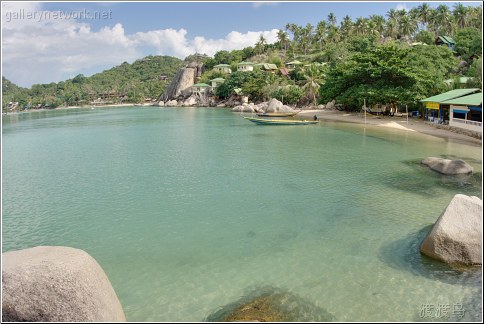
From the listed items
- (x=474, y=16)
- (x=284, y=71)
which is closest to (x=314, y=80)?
(x=284, y=71)

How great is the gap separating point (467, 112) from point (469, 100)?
270cm

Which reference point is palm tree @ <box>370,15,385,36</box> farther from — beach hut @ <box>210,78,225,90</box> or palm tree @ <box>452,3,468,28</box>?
beach hut @ <box>210,78,225,90</box>

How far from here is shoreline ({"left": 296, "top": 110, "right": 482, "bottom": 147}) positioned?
29.3m

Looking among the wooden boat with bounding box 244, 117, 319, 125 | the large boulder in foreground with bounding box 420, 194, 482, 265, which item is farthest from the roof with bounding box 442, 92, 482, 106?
the large boulder in foreground with bounding box 420, 194, 482, 265

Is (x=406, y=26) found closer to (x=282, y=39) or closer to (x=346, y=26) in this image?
(x=346, y=26)

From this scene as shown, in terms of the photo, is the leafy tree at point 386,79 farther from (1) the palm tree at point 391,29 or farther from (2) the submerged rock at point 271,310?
(1) the palm tree at point 391,29

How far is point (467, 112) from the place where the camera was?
30250 mm

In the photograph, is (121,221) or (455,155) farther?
(455,155)

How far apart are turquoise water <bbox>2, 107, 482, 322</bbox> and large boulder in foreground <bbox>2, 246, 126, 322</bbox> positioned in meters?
2.09

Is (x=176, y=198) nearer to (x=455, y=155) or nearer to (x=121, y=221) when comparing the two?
(x=121, y=221)

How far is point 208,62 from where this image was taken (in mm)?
111812

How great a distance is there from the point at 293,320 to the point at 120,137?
34.5 metres

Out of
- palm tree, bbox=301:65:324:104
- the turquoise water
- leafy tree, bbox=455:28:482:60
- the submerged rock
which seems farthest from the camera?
palm tree, bbox=301:65:324:104

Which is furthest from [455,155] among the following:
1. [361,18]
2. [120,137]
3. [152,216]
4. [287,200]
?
[361,18]
